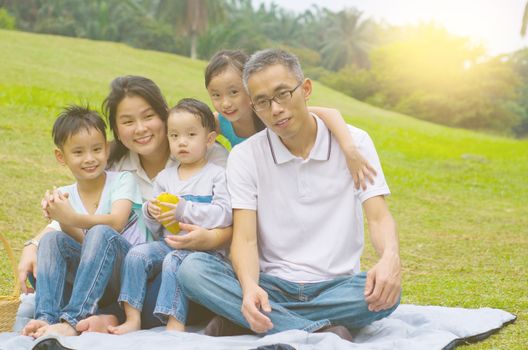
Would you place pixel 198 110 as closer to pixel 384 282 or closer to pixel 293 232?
pixel 293 232

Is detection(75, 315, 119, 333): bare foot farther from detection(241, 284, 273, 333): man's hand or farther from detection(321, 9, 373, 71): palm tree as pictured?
detection(321, 9, 373, 71): palm tree

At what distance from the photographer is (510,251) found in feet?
24.7

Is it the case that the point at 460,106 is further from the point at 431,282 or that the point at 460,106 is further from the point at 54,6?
the point at 431,282

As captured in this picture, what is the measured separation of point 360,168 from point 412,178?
1050cm

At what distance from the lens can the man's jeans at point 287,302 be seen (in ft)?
10.5

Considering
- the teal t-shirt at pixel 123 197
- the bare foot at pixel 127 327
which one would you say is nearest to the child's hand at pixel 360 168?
the teal t-shirt at pixel 123 197

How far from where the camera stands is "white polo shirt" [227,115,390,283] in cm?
340

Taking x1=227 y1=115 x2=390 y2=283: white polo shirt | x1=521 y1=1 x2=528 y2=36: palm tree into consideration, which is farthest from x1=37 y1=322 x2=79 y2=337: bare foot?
x1=521 y1=1 x2=528 y2=36: palm tree

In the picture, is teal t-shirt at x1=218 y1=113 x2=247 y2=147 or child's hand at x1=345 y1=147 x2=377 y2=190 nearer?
child's hand at x1=345 y1=147 x2=377 y2=190

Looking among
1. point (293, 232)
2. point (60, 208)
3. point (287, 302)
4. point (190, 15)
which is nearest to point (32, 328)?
point (60, 208)

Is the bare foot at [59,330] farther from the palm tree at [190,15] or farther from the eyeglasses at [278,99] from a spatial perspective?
the palm tree at [190,15]

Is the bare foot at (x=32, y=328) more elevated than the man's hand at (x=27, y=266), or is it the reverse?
the man's hand at (x=27, y=266)

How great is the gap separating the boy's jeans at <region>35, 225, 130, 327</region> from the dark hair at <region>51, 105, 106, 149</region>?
502mm

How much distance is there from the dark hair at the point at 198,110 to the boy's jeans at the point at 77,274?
0.70m
